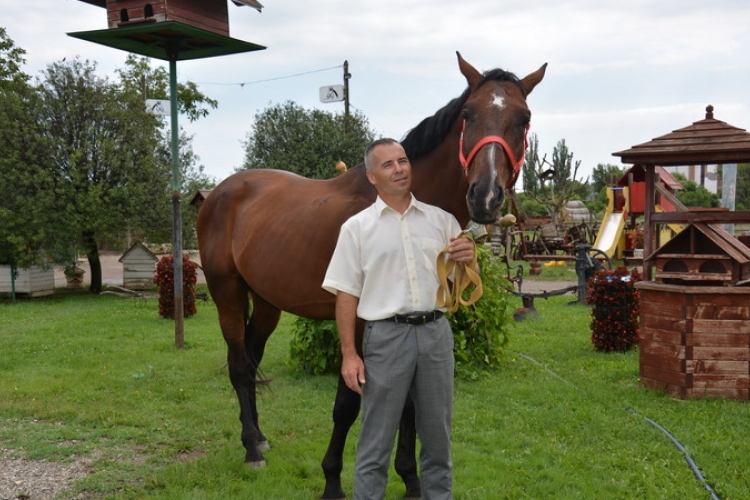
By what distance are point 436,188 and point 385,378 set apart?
1009 mm

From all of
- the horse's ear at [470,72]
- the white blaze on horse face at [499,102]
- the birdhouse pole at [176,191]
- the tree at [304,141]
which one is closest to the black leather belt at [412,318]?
the white blaze on horse face at [499,102]

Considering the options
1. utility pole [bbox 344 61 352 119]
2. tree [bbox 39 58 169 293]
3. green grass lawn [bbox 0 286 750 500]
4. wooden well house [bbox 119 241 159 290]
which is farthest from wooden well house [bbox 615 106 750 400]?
utility pole [bbox 344 61 352 119]

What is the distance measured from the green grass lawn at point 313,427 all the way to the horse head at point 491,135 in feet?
6.53

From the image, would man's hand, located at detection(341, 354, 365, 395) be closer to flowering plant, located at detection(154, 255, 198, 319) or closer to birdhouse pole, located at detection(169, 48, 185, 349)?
birdhouse pole, located at detection(169, 48, 185, 349)

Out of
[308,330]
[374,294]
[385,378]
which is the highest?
[374,294]

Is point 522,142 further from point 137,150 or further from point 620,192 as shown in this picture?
point 620,192

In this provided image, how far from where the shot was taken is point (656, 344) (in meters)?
5.68

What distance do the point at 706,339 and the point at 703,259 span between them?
682 mm

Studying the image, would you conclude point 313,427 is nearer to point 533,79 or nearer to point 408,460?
point 408,460

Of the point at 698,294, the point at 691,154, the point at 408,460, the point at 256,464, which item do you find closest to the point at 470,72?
the point at 408,460

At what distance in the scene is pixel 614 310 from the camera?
25.0 ft

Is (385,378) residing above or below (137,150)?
below

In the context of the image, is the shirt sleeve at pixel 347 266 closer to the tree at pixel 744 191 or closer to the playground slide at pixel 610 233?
the playground slide at pixel 610 233

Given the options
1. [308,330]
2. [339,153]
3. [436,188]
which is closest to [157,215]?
[339,153]
